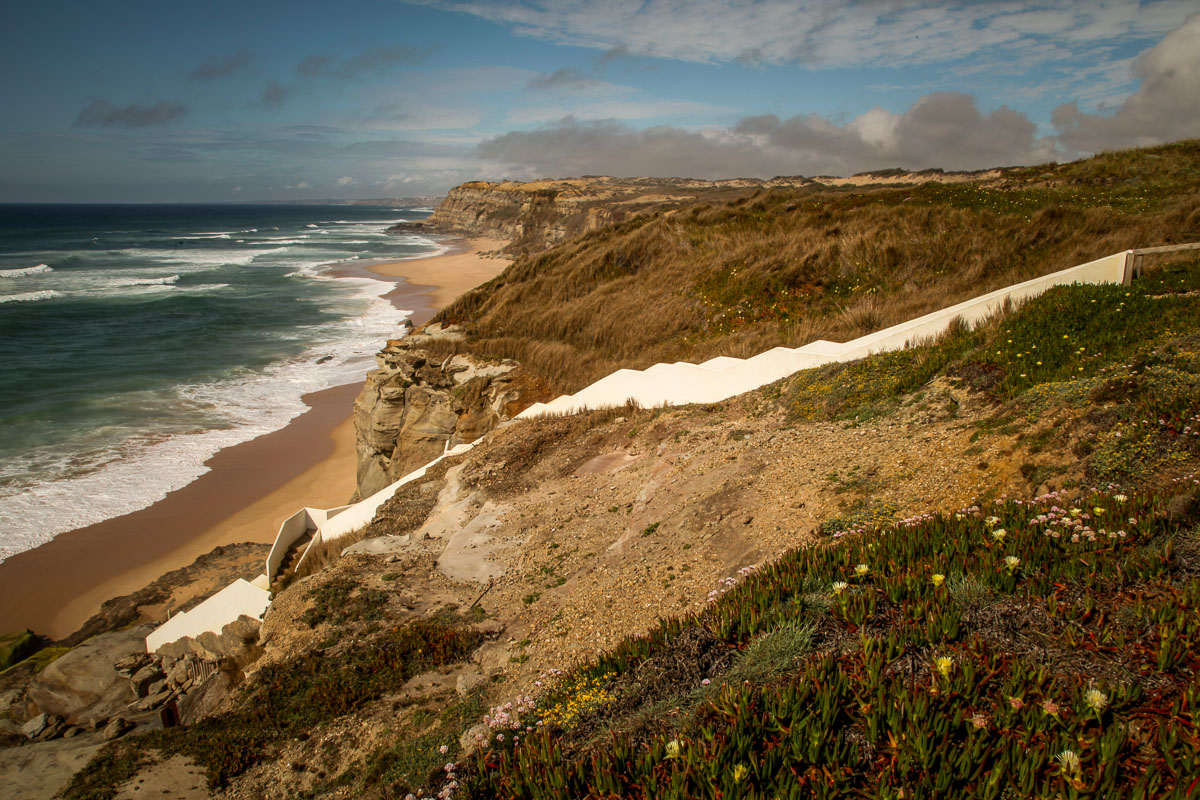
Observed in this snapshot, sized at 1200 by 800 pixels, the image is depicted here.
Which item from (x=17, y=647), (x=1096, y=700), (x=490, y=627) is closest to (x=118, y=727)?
(x=490, y=627)

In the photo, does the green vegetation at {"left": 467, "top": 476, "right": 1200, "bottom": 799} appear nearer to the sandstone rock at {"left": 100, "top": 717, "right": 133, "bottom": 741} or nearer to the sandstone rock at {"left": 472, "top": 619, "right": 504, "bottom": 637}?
the sandstone rock at {"left": 472, "top": 619, "right": 504, "bottom": 637}

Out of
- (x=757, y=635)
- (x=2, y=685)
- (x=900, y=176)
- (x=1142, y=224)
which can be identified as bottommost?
(x=2, y=685)

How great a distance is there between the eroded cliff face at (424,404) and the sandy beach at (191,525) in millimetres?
2089

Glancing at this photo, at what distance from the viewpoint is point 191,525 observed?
1548 cm

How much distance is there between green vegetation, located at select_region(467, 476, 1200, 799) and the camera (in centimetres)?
228

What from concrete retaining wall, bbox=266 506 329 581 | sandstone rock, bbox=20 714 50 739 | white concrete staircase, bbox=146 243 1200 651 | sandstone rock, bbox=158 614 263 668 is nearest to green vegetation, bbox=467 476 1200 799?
white concrete staircase, bbox=146 243 1200 651

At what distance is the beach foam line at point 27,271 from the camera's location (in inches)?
2109

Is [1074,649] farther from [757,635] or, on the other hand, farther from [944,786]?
[757,635]

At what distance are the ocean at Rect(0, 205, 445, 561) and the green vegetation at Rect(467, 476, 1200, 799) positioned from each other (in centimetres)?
1683

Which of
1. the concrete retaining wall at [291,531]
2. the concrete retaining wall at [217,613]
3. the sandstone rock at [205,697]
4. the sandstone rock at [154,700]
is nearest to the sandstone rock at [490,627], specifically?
the sandstone rock at [205,697]

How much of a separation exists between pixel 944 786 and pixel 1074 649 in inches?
40.5

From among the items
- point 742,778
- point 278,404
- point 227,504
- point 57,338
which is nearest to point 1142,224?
point 742,778

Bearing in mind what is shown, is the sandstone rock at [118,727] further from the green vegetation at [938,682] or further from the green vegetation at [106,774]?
the green vegetation at [938,682]

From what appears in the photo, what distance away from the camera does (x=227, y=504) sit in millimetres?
16547
